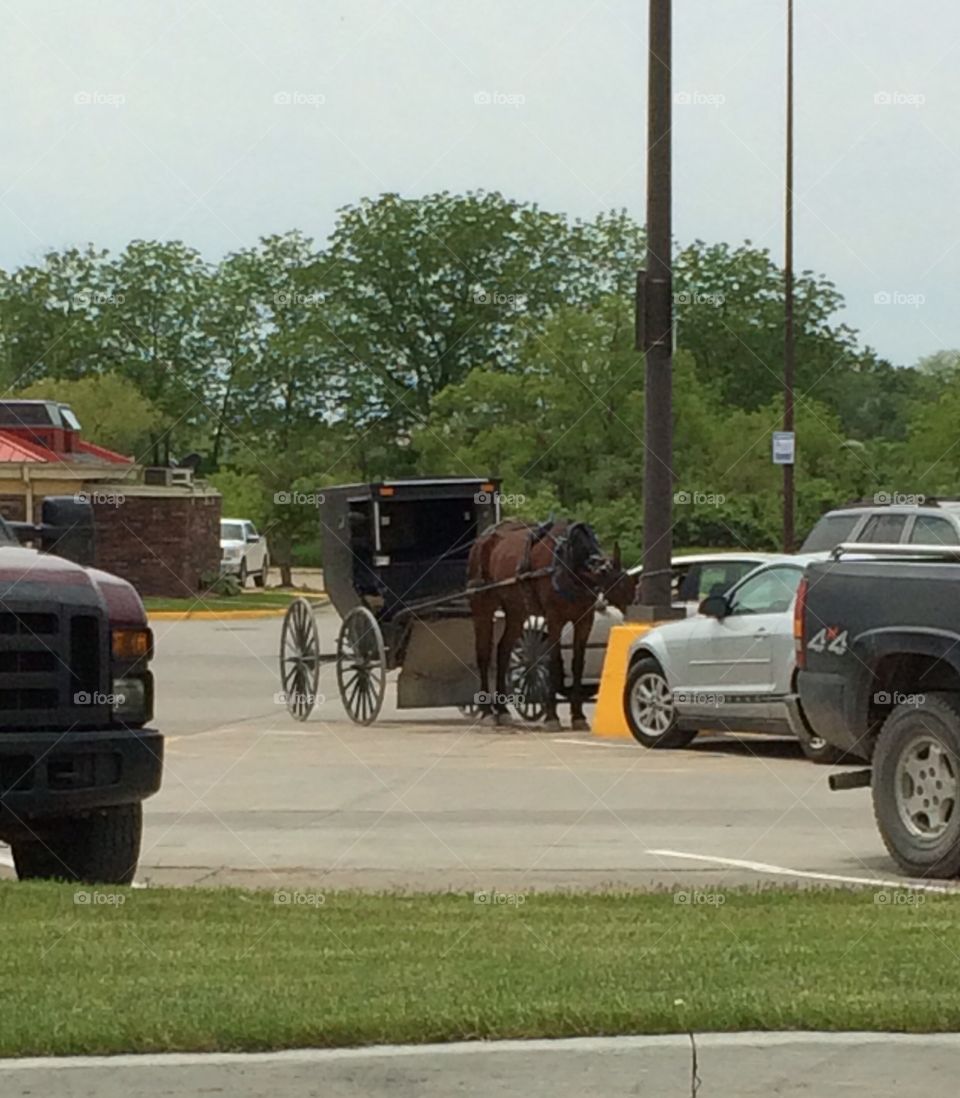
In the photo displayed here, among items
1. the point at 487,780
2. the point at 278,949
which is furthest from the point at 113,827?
the point at 487,780

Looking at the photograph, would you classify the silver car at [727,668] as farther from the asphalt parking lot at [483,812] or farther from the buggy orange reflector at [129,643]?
the buggy orange reflector at [129,643]

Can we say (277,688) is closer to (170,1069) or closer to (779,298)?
(170,1069)

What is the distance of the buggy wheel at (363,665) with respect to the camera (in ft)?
76.9

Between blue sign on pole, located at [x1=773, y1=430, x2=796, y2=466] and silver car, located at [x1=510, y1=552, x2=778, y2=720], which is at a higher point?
blue sign on pole, located at [x1=773, y1=430, x2=796, y2=466]

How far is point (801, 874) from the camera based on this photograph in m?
12.1

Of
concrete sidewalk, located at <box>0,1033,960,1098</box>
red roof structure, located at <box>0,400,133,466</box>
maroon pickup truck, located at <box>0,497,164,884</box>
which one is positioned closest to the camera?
concrete sidewalk, located at <box>0,1033,960,1098</box>

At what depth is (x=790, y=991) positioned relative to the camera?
747 cm

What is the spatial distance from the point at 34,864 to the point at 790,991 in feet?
16.6

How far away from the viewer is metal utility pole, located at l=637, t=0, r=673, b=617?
73.8 ft

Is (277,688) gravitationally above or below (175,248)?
below

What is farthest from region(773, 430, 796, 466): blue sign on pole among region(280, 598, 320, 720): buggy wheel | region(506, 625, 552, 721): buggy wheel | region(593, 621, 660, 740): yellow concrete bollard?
region(593, 621, 660, 740): yellow concrete bollard

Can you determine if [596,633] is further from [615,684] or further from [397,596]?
[615,684]

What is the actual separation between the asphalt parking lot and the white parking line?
21 mm

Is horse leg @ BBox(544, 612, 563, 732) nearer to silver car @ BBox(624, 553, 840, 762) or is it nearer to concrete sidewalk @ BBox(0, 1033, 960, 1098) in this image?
silver car @ BBox(624, 553, 840, 762)
